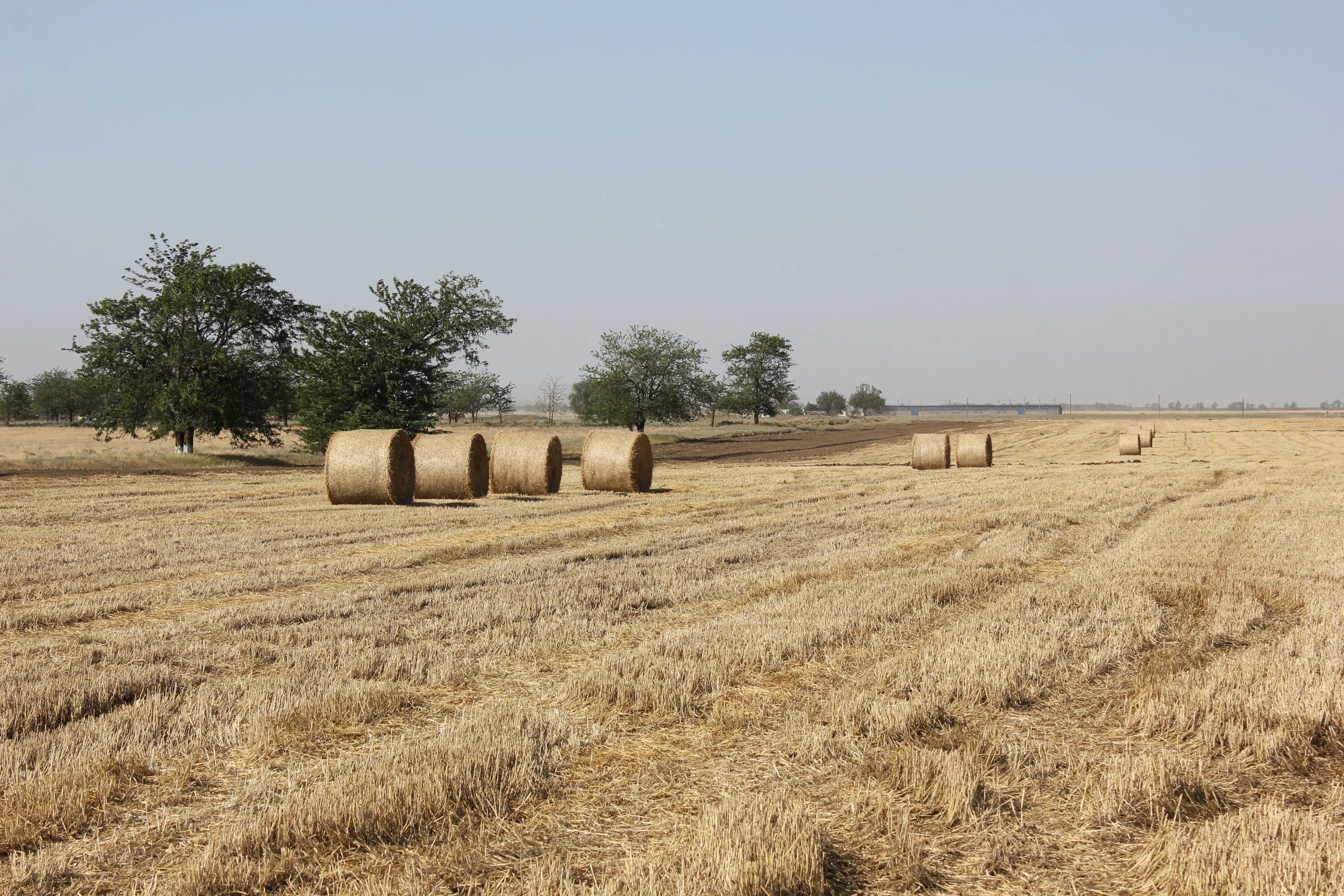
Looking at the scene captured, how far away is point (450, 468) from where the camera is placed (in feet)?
60.6

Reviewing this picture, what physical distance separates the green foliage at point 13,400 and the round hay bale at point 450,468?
8868 cm

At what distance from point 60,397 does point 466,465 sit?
96.5m

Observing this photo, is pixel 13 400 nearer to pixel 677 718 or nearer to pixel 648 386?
pixel 648 386

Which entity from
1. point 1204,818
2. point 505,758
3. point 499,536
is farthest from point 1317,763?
point 499,536

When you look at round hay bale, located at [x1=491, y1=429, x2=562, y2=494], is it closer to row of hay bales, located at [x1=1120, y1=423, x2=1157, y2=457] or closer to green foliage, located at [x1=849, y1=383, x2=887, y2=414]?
row of hay bales, located at [x1=1120, y1=423, x2=1157, y2=457]

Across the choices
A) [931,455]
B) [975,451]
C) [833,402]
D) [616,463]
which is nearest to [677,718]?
[616,463]

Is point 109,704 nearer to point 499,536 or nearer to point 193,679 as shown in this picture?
point 193,679

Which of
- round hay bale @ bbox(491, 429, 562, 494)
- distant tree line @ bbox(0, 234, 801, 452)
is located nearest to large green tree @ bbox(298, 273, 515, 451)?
distant tree line @ bbox(0, 234, 801, 452)

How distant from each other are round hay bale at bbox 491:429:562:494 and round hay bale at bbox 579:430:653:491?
2.32 feet

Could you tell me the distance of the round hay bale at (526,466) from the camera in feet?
63.1

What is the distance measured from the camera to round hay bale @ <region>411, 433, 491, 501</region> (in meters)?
18.5

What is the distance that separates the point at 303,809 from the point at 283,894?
548 millimetres

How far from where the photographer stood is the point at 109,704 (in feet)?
17.9

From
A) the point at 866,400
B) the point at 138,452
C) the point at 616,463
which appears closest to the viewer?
the point at 616,463
